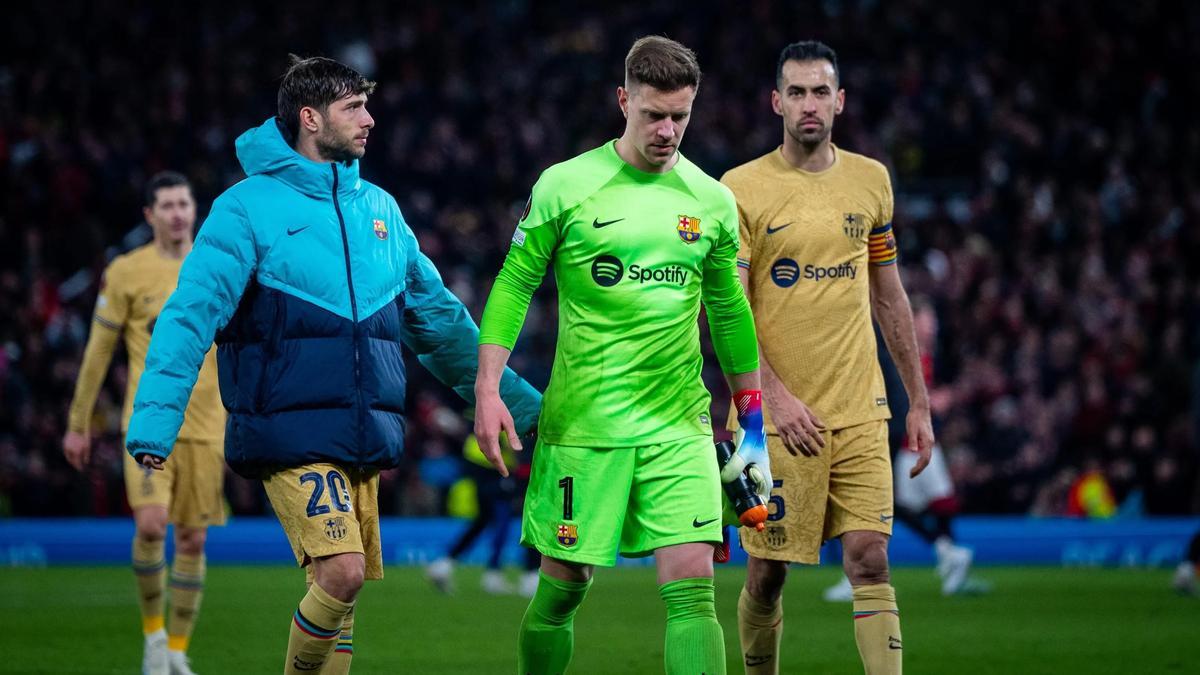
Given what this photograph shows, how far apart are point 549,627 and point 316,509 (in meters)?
0.94

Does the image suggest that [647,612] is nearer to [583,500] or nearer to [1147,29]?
[583,500]

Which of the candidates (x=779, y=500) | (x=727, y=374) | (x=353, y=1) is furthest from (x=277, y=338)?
(x=353, y=1)

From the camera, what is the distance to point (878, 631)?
6586mm

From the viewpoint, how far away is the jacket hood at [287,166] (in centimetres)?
616

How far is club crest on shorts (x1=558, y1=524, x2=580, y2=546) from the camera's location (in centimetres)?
583

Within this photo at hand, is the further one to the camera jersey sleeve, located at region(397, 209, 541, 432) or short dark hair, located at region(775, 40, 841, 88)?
short dark hair, located at region(775, 40, 841, 88)

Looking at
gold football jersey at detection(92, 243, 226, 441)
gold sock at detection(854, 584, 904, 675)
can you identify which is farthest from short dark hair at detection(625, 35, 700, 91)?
gold football jersey at detection(92, 243, 226, 441)

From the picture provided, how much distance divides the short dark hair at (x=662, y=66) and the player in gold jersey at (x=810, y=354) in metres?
1.29

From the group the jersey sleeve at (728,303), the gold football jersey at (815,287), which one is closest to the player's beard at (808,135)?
the gold football jersey at (815,287)

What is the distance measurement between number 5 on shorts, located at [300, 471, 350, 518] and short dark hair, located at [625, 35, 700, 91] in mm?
1763

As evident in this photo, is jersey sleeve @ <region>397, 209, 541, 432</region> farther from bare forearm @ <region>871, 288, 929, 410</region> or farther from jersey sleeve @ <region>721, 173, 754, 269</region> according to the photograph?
bare forearm @ <region>871, 288, 929, 410</region>

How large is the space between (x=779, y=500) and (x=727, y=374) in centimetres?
97

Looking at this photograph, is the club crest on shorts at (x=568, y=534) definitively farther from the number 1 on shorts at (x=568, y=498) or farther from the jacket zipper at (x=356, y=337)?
the jacket zipper at (x=356, y=337)

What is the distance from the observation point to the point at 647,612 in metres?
12.8
